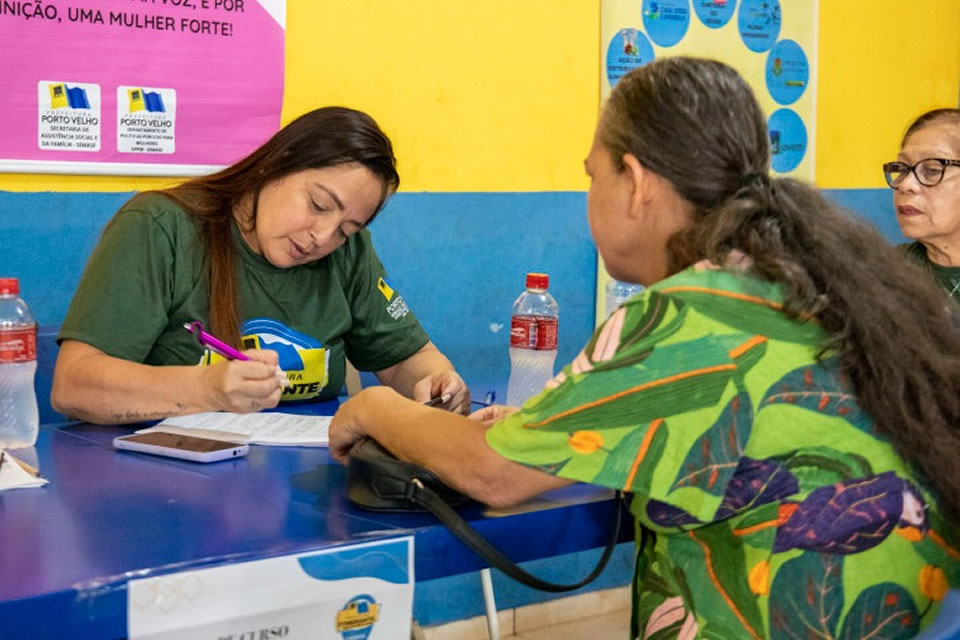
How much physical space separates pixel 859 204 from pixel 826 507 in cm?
289

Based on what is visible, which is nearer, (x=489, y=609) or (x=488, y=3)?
(x=489, y=609)

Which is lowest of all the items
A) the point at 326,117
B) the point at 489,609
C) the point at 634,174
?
the point at 489,609

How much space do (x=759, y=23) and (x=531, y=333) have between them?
5.66 feet

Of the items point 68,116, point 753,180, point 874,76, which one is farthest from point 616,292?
point 753,180

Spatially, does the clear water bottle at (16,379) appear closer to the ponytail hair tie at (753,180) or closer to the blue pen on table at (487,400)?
the blue pen on table at (487,400)

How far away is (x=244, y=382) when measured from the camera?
1.75 meters

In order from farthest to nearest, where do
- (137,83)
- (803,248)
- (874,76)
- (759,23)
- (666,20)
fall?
(874,76)
(759,23)
(666,20)
(137,83)
(803,248)

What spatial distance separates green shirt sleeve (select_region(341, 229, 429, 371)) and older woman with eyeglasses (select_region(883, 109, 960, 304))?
120 centimetres

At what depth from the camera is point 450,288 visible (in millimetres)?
2975

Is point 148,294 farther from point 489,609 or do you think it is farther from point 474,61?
point 474,61

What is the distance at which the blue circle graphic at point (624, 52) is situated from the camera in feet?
10.5

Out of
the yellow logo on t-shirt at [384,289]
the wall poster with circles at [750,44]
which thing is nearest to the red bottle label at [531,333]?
the yellow logo on t-shirt at [384,289]

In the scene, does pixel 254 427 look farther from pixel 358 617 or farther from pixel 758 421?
pixel 758 421

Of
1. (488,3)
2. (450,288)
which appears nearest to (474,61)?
(488,3)
